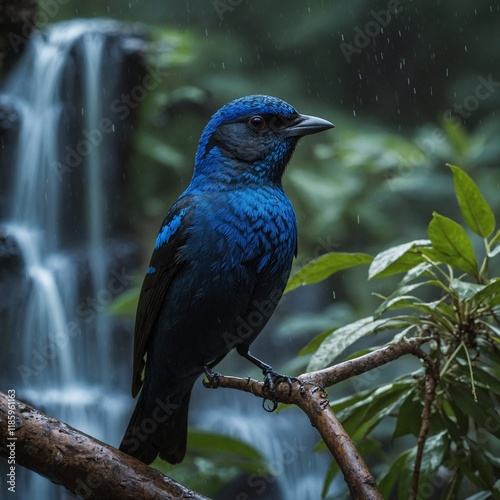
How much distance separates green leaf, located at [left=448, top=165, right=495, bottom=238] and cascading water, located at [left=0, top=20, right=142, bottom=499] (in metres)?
3.48

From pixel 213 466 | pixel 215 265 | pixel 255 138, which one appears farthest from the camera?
pixel 213 466

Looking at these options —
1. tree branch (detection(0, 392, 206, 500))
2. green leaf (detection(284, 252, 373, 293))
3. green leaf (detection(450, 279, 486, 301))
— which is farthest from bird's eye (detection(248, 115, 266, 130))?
tree branch (detection(0, 392, 206, 500))

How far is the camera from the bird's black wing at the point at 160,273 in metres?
2.11

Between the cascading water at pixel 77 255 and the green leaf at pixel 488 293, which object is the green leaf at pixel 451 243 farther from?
the cascading water at pixel 77 255

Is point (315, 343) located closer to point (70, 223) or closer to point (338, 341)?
point (338, 341)

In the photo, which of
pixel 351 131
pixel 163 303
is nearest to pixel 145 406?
pixel 163 303

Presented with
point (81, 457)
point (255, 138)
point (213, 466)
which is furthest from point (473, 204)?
point (213, 466)

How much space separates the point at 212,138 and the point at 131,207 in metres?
3.54

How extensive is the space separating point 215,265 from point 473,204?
2.51 ft

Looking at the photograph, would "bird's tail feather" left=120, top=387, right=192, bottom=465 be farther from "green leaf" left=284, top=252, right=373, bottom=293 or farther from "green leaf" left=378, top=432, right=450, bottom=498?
"green leaf" left=378, top=432, right=450, bottom=498

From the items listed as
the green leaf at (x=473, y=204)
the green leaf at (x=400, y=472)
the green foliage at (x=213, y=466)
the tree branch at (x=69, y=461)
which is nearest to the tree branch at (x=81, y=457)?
the tree branch at (x=69, y=461)

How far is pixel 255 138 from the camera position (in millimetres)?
2209

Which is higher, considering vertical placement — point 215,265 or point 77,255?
point 77,255

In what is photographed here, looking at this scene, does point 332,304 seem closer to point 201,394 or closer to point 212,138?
point 201,394
